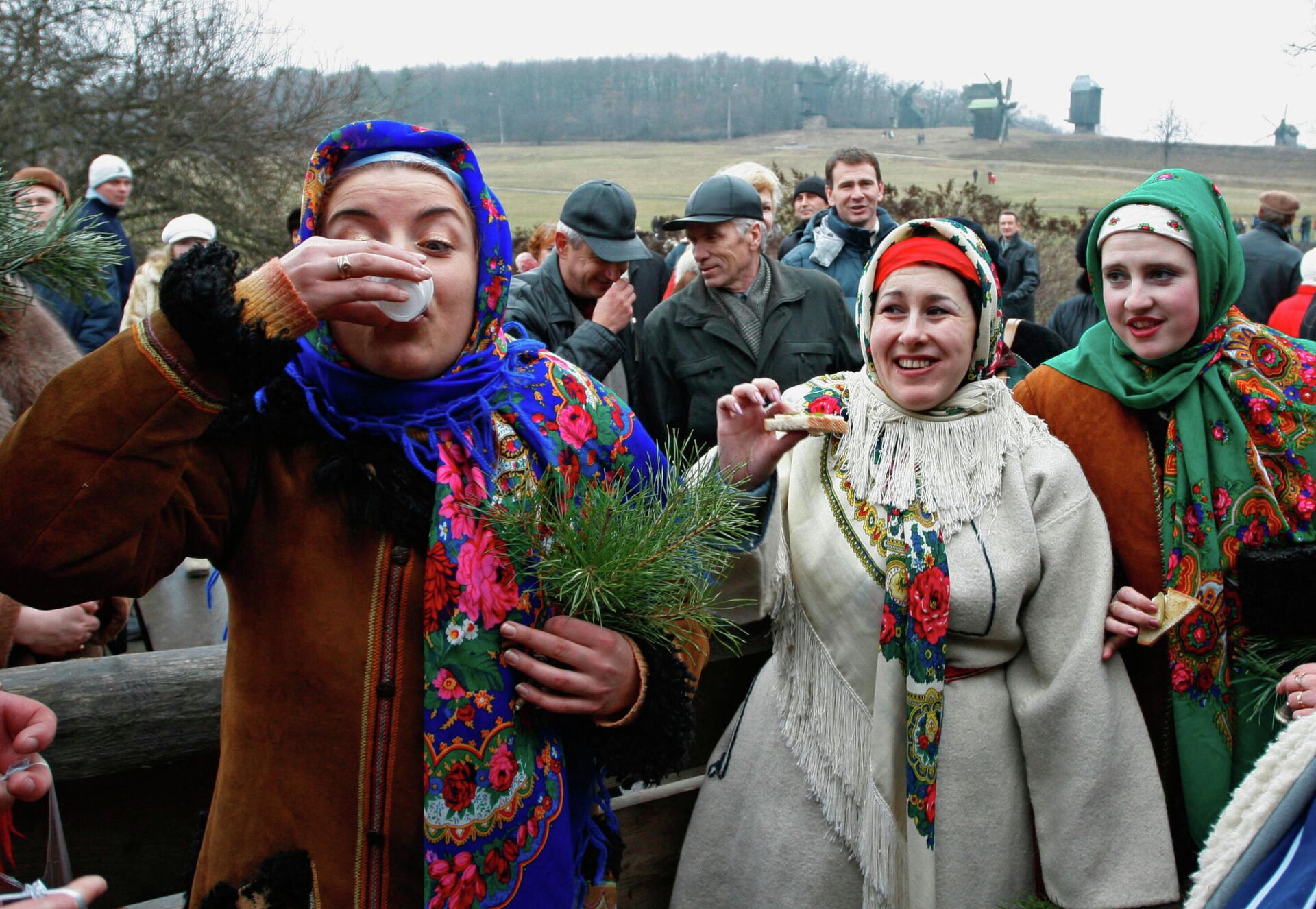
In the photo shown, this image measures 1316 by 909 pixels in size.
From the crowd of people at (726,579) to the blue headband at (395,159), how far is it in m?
0.01

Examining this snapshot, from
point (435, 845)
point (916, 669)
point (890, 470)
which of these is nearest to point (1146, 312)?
point (890, 470)

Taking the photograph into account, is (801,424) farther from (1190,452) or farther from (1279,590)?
(1279,590)

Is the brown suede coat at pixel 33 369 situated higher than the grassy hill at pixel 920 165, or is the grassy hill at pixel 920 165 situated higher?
the grassy hill at pixel 920 165

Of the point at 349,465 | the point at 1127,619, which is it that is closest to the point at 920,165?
the point at 1127,619

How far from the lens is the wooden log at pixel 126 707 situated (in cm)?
212

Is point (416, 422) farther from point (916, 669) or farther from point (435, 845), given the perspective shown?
point (916, 669)

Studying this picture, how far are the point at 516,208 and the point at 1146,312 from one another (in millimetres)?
30029

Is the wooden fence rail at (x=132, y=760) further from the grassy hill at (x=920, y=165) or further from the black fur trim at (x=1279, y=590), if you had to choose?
the grassy hill at (x=920, y=165)

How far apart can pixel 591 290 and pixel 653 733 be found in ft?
8.67

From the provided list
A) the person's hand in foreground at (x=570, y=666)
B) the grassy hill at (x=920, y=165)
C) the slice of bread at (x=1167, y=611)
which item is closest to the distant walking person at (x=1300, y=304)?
the slice of bread at (x=1167, y=611)

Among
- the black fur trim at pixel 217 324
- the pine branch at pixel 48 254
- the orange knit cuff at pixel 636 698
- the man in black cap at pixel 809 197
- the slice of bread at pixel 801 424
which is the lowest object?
the orange knit cuff at pixel 636 698

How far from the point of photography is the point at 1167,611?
236cm

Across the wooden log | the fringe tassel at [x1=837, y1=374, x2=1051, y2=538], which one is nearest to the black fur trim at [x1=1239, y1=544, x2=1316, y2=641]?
the fringe tassel at [x1=837, y1=374, x2=1051, y2=538]

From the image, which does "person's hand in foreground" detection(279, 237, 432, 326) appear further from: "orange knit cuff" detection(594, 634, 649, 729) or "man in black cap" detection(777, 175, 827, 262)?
"man in black cap" detection(777, 175, 827, 262)
